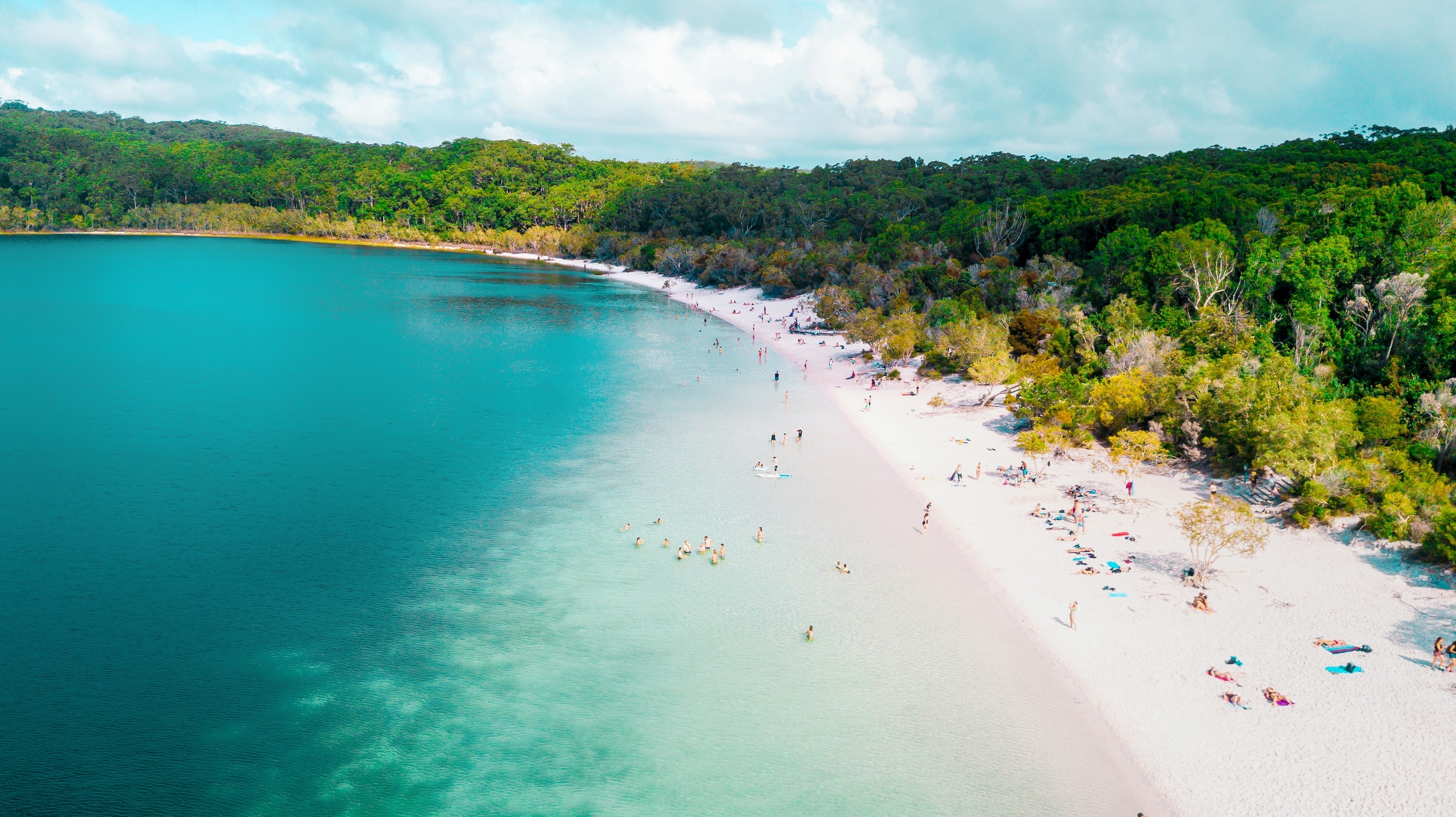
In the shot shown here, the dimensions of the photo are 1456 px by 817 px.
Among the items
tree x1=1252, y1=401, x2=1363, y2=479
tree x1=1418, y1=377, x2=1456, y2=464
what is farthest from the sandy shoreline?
tree x1=1418, y1=377, x2=1456, y2=464

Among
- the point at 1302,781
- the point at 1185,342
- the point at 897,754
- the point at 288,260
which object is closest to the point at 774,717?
the point at 897,754

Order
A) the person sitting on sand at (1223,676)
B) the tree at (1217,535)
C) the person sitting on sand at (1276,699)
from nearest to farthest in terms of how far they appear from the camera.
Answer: the person sitting on sand at (1276,699), the person sitting on sand at (1223,676), the tree at (1217,535)

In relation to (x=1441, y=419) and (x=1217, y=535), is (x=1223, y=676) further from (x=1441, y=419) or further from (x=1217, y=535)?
(x=1441, y=419)

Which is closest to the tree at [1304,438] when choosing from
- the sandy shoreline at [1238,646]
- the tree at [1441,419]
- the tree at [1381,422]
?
the tree at [1381,422]

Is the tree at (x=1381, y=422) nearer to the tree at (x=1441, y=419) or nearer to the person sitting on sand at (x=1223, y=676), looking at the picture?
the tree at (x=1441, y=419)

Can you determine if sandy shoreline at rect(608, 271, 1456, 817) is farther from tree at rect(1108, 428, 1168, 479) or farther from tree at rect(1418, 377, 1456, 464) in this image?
tree at rect(1418, 377, 1456, 464)

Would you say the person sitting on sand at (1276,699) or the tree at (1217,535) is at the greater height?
the tree at (1217,535)
